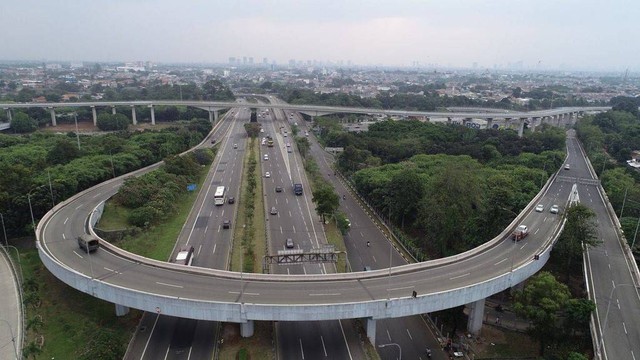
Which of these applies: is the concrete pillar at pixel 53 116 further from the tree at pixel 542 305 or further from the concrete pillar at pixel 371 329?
the tree at pixel 542 305

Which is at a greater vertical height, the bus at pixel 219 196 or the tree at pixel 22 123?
the tree at pixel 22 123

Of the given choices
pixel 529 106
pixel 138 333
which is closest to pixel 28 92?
pixel 138 333

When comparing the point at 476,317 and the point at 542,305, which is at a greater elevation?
the point at 542,305

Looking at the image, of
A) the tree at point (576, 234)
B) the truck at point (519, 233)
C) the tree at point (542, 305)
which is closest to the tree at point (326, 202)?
the truck at point (519, 233)

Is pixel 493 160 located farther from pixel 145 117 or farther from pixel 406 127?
pixel 145 117

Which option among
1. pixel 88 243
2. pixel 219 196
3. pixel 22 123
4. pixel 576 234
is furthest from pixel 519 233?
pixel 22 123

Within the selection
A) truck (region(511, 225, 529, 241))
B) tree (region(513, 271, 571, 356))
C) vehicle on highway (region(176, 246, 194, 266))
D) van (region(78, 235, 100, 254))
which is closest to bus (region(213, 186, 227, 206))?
vehicle on highway (region(176, 246, 194, 266))

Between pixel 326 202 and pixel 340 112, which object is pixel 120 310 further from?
pixel 340 112
